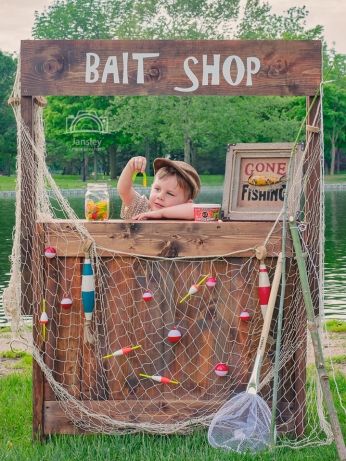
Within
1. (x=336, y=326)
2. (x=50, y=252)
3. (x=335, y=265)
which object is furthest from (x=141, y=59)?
(x=335, y=265)

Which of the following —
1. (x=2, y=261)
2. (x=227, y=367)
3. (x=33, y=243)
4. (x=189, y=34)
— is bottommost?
(x=2, y=261)

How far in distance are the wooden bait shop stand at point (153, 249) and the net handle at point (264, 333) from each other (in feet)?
0.59

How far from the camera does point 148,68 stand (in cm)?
499

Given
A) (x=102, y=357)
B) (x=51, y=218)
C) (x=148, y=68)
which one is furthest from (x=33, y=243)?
(x=148, y=68)

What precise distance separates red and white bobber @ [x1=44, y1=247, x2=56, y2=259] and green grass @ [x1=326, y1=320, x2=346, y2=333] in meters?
4.29

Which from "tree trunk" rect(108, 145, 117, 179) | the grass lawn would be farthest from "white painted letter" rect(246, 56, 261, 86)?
"tree trunk" rect(108, 145, 117, 179)

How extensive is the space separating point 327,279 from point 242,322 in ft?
29.6

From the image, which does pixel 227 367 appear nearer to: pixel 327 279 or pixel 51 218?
pixel 51 218

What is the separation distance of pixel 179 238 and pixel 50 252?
713 mm

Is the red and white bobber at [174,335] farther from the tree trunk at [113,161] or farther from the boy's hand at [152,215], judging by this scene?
the tree trunk at [113,161]

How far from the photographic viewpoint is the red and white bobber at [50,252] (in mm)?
4941

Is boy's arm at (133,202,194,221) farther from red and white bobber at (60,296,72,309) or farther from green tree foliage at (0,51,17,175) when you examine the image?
green tree foliage at (0,51,17,175)

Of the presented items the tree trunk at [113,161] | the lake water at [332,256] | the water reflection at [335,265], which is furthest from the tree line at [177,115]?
the water reflection at [335,265]

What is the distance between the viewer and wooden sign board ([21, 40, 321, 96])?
4.96 meters
